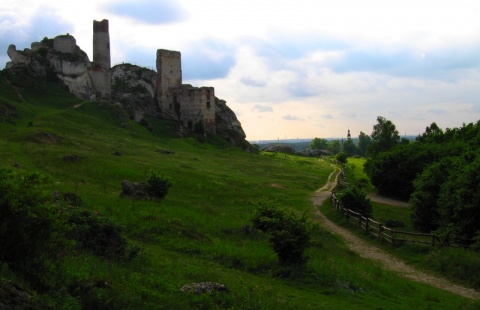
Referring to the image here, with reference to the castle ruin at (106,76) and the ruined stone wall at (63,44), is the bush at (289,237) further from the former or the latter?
the ruined stone wall at (63,44)

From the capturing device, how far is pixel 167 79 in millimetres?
95062

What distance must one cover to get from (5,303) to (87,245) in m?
7.17

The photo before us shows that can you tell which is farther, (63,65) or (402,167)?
(63,65)

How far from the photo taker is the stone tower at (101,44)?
88.6 meters

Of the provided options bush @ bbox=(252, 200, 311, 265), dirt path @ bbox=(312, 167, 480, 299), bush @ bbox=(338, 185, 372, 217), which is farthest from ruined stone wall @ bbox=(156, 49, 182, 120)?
bush @ bbox=(252, 200, 311, 265)

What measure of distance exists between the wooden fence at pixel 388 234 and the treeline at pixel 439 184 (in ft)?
2.19

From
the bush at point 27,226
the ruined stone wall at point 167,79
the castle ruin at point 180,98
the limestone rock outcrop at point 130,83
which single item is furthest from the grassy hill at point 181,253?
the ruined stone wall at point 167,79

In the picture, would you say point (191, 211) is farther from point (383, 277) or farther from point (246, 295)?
point (246, 295)

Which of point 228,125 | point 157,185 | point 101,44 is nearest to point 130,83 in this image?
point 101,44

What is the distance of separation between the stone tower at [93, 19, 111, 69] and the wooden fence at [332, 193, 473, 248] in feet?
226

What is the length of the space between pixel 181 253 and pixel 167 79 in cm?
8059

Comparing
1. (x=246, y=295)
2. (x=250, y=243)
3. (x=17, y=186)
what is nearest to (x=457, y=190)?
(x=250, y=243)

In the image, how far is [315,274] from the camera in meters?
16.8

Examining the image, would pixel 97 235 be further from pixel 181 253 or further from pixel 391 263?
pixel 391 263
